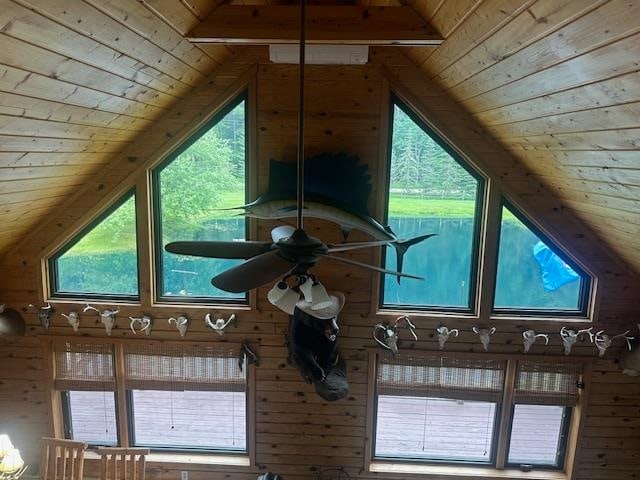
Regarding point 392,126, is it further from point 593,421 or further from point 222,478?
point 222,478

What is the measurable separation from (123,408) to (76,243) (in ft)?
4.87

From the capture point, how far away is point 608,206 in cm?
275

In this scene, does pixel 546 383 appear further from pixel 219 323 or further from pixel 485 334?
pixel 219 323

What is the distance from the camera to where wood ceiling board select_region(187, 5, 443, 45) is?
2.46 m

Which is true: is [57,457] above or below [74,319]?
below

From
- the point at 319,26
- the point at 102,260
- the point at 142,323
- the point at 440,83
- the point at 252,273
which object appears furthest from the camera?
the point at 102,260

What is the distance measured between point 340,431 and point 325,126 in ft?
8.25

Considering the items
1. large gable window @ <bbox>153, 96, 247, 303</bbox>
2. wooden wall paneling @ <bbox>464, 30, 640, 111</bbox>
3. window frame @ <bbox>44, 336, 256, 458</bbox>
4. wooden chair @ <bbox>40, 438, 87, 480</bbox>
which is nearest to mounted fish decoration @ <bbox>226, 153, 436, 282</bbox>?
large gable window @ <bbox>153, 96, 247, 303</bbox>

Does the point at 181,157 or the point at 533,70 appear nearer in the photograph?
the point at 533,70

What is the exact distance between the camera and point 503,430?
12.8ft

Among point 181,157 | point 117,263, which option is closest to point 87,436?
point 117,263

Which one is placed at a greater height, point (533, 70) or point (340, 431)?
point (533, 70)

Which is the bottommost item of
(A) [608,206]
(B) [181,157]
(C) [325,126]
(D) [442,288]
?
(D) [442,288]

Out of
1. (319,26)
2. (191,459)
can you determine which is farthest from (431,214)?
(191,459)
